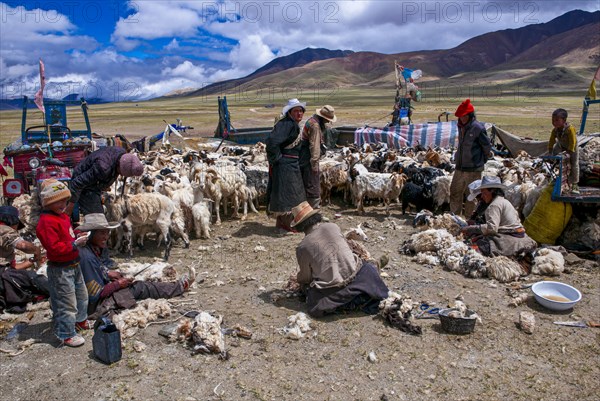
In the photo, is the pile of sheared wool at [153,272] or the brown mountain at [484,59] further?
the brown mountain at [484,59]

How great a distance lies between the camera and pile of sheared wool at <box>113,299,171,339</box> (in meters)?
4.58

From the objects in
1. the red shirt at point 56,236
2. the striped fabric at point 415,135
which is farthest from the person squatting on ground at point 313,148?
the striped fabric at point 415,135

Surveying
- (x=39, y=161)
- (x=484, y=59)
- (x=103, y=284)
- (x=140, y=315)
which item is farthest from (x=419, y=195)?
(x=484, y=59)

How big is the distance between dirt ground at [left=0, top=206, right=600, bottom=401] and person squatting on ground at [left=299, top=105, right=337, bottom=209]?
286cm

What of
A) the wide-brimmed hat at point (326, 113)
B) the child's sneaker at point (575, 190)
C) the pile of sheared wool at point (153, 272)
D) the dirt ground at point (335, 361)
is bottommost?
the dirt ground at point (335, 361)

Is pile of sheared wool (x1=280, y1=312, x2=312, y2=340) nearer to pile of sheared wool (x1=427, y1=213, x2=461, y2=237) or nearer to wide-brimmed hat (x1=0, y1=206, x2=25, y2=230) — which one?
wide-brimmed hat (x1=0, y1=206, x2=25, y2=230)

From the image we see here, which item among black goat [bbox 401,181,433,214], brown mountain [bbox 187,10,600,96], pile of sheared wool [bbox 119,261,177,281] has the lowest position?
pile of sheared wool [bbox 119,261,177,281]

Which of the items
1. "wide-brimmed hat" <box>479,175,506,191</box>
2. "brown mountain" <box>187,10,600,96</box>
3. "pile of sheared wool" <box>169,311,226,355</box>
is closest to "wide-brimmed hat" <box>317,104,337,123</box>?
"wide-brimmed hat" <box>479,175,506,191</box>

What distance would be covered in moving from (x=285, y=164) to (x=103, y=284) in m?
3.71

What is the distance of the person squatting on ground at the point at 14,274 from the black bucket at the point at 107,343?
1523mm

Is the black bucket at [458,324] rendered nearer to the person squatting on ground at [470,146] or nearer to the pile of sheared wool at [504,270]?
the pile of sheared wool at [504,270]

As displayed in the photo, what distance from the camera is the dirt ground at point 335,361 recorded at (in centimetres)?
375

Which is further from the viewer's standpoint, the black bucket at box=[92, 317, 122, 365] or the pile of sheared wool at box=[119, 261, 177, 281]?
the pile of sheared wool at box=[119, 261, 177, 281]

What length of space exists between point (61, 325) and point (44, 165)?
197 inches
